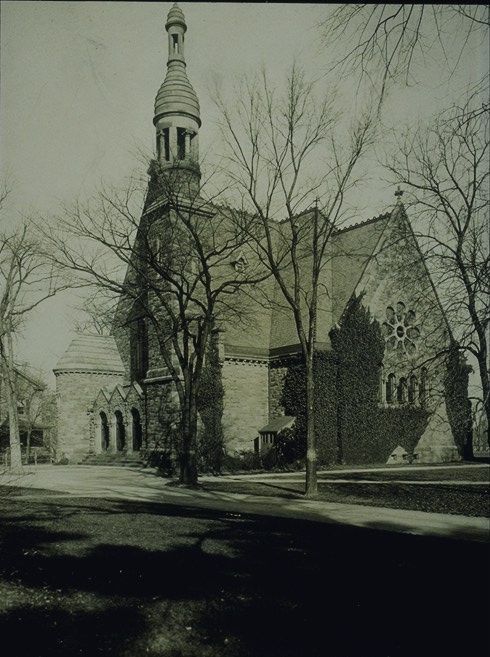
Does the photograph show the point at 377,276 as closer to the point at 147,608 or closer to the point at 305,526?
the point at 305,526

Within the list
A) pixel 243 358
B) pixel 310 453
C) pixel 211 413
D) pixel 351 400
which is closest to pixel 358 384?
pixel 351 400

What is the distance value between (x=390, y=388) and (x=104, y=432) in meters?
16.2

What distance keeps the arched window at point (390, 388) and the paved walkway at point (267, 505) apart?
32.7 feet

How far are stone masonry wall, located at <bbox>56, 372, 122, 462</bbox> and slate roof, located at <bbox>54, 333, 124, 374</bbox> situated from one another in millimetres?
410

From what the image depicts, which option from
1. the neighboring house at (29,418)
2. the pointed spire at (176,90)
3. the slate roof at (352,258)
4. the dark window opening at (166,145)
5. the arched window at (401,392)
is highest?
the pointed spire at (176,90)

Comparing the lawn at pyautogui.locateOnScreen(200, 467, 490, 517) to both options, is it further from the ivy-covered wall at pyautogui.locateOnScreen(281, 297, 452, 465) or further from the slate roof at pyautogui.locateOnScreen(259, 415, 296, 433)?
the slate roof at pyautogui.locateOnScreen(259, 415, 296, 433)

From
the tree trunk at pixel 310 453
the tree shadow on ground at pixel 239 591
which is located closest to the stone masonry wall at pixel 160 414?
the tree trunk at pixel 310 453

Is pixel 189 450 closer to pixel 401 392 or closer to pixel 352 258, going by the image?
pixel 401 392

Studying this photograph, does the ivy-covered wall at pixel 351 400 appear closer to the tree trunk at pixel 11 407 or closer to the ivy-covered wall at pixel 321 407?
the ivy-covered wall at pixel 321 407

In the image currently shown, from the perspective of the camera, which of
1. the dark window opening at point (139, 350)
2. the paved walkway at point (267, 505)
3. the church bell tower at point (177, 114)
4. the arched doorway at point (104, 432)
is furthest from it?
the arched doorway at point (104, 432)

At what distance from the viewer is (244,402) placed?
2786 cm

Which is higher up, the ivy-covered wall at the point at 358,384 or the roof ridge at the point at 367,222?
the roof ridge at the point at 367,222

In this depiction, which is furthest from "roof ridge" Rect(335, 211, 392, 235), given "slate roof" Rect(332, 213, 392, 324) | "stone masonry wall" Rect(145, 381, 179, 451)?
"stone masonry wall" Rect(145, 381, 179, 451)

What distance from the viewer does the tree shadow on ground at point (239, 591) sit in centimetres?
532
